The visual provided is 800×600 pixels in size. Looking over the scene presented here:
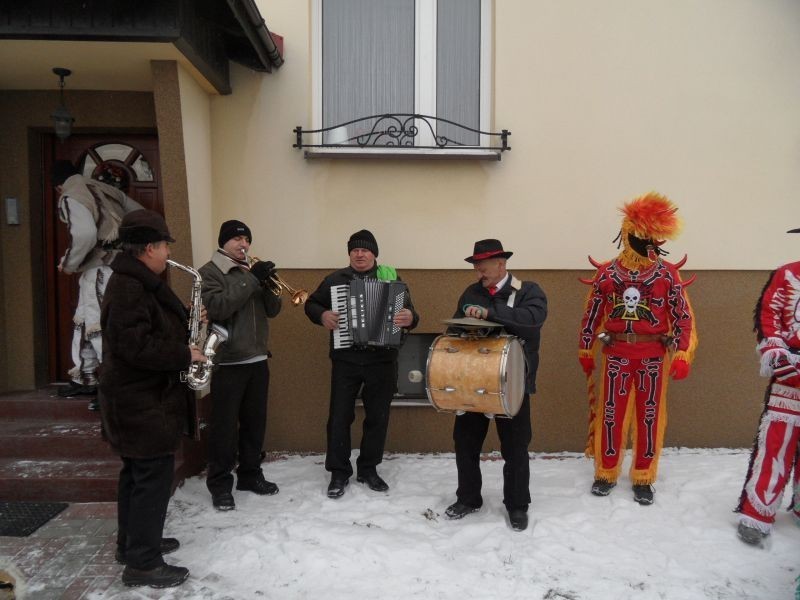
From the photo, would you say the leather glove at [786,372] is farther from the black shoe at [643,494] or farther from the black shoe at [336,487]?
the black shoe at [336,487]

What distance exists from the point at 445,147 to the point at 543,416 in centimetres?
253

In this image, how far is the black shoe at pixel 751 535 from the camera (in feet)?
13.0

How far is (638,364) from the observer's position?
4609 mm

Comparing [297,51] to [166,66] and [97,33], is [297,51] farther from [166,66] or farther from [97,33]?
[97,33]

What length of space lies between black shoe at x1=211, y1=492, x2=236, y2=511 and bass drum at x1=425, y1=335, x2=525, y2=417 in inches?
63.3

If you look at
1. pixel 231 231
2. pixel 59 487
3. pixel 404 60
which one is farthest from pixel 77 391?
pixel 404 60

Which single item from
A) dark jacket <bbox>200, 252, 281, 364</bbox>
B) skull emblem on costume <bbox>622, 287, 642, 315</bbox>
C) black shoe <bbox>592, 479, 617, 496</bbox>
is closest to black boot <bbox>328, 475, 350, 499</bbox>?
dark jacket <bbox>200, 252, 281, 364</bbox>

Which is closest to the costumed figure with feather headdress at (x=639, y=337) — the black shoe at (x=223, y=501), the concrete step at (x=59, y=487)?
the black shoe at (x=223, y=501)

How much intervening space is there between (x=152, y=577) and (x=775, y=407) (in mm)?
3820

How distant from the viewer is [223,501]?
4.41 meters

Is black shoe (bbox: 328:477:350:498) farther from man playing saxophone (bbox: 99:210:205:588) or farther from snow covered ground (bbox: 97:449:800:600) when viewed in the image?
man playing saxophone (bbox: 99:210:205:588)

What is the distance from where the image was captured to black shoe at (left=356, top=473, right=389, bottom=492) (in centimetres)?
480

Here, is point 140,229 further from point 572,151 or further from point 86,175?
point 572,151

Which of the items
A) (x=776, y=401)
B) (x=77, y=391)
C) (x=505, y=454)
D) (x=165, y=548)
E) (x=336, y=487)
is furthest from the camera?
(x=77, y=391)
